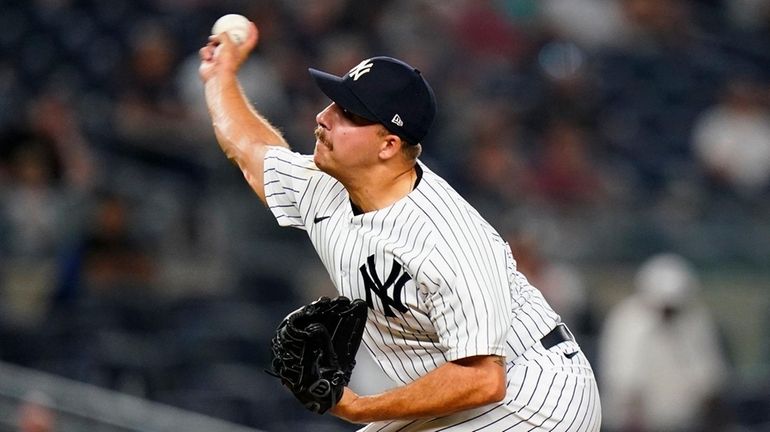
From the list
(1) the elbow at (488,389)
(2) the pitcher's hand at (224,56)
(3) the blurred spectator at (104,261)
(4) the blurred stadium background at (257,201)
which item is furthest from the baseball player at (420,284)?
(3) the blurred spectator at (104,261)

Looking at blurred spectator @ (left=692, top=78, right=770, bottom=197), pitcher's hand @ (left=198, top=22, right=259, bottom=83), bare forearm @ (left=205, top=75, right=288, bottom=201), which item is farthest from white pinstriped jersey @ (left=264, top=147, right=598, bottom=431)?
blurred spectator @ (left=692, top=78, right=770, bottom=197)

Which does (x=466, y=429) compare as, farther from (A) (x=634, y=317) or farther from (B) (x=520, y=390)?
(A) (x=634, y=317)

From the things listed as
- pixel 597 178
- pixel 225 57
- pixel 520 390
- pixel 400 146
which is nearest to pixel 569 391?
pixel 520 390

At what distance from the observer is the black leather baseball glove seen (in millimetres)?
3422

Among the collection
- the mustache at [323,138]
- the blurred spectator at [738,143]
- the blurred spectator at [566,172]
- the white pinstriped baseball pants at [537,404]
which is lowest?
the blurred spectator at [566,172]

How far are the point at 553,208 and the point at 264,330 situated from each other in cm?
234

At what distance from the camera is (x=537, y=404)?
3.58 meters

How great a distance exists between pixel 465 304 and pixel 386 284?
0.23 meters

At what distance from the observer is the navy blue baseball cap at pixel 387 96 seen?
3.49 m

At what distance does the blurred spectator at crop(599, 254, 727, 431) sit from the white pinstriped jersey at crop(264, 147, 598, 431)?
4270mm

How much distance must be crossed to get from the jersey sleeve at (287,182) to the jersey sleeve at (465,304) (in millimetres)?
627

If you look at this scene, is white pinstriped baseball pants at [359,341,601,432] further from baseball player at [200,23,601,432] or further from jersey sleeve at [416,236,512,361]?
jersey sleeve at [416,236,512,361]

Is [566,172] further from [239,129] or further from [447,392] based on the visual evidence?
[447,392]

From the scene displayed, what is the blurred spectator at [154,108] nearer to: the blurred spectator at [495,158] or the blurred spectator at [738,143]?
the blurred spectator at [495,158]
